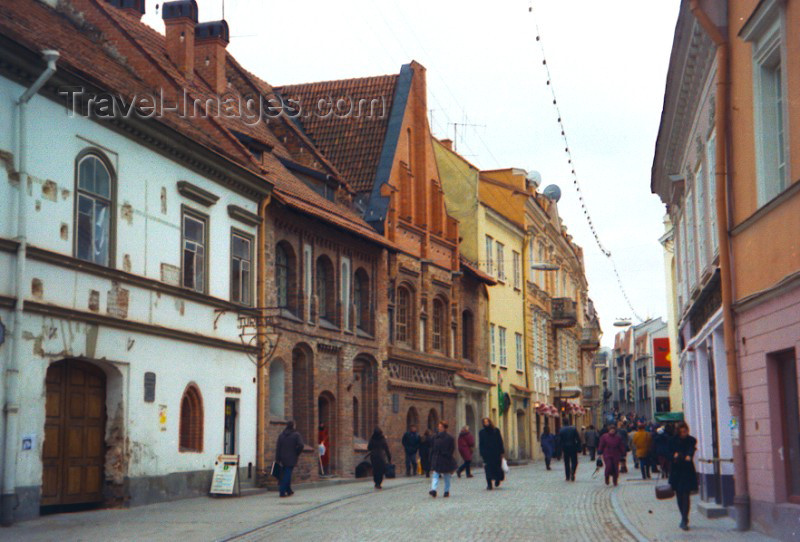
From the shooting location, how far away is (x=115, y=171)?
21.0 m

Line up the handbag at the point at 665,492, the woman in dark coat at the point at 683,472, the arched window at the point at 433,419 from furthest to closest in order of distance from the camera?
the arched window at the point at 433,419 → the handbag at the point at 665,492 → the woman in dark coat at the point at 683,472

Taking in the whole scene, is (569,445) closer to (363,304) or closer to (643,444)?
(643,444)

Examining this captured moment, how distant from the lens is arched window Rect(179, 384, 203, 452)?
23.7 m

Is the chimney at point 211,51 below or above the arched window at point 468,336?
above

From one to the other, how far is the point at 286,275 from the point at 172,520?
1214cm

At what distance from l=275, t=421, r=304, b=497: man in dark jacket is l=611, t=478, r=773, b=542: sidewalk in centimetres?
692

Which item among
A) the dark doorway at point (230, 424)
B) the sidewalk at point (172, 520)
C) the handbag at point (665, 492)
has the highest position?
the dark doorway at point (230, 424)

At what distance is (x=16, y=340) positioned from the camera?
1736cm

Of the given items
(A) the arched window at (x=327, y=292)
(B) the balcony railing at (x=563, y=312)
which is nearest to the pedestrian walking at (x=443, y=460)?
(A) the arched window at (x=327, y=292)

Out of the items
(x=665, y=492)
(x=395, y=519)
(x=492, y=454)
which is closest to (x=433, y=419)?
(x=492, y=454)

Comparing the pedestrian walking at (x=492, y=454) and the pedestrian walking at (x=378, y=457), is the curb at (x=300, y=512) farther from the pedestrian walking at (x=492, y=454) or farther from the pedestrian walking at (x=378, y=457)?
the pedestrian walking at (x=492, y=454)

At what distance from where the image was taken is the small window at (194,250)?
78.1 feet

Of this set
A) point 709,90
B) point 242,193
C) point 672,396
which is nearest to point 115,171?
point 242,193

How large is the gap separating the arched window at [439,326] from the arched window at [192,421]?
17760 mm
